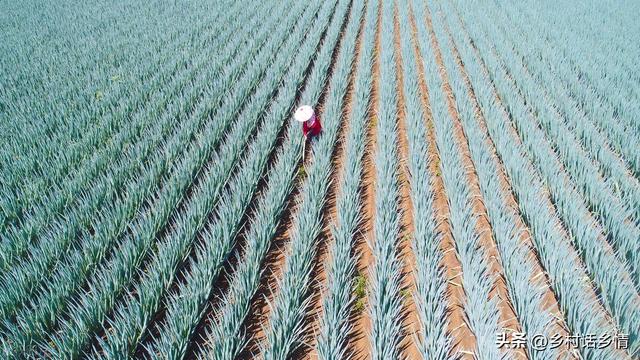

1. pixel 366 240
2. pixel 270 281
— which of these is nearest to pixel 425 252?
pixel 366 240

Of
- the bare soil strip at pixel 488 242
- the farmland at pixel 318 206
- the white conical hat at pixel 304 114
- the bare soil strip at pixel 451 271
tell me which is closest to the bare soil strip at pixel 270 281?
the farmland at pixel 318 206

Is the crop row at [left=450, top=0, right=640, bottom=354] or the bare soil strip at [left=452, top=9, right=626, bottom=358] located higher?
the crop row at [left=450, top=0, right=640, bottom=354]

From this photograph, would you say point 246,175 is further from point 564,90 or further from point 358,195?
point 564,90

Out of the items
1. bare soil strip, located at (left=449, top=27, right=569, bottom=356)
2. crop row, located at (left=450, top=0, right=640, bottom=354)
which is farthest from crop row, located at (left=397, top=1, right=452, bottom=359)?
crop row, located at (left=450, top=0, right=640, bottom=354)

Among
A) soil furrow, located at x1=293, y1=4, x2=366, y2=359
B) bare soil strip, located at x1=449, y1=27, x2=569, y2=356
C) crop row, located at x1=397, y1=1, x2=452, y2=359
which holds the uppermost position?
crop row, located at x1=397, y1=1, x2=452, y2=359

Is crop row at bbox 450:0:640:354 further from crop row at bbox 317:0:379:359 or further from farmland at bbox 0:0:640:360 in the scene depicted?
crop row at bbox 317:0:379:359

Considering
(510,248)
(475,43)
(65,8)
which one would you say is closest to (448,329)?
(510,248)

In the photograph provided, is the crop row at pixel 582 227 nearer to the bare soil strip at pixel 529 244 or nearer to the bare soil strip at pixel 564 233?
the bare soil strip at pixel 564 233
